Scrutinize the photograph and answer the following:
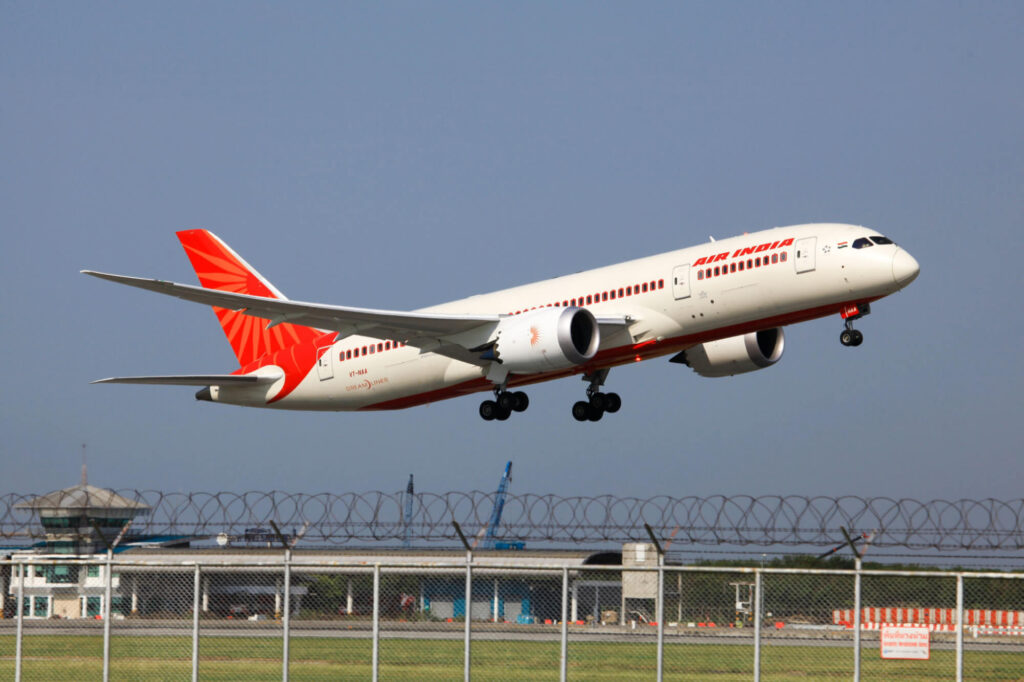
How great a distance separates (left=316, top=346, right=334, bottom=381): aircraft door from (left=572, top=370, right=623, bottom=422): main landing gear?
8639 mm

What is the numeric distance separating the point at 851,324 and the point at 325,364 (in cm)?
1815

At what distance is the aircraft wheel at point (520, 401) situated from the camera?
40719 mm

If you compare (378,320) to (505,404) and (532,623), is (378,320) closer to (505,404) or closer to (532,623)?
(505,404)

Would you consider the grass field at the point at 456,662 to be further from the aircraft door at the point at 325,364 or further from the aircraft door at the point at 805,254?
the aircraft door at the point at 325,364

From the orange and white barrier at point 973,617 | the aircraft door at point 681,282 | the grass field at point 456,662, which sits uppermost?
the aircraft door at point 681,282

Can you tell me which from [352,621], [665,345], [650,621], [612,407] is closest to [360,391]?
[612,407]

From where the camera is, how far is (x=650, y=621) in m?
32.4

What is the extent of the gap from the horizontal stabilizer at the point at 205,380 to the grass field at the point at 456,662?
Answer: 1111cm

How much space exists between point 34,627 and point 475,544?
19132mm

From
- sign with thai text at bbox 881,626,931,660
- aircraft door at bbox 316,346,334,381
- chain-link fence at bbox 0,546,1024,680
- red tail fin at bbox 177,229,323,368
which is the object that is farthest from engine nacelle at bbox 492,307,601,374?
sign with thai text at bbox 881,626,931,660

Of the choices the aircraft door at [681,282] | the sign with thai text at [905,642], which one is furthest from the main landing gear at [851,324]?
the sign with thai text at [905,642]

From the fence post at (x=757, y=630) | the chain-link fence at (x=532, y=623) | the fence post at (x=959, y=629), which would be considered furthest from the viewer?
the chain-link fence at (x=532, y=623)

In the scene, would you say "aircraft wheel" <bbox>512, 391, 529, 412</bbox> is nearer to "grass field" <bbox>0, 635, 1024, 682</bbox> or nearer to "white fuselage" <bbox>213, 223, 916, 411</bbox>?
"white fuselage" <bbox>213, 223, 916, 411</bbox>

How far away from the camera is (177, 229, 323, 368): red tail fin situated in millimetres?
46875
